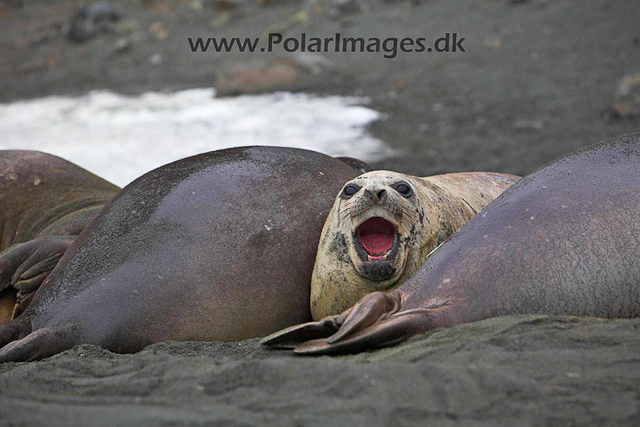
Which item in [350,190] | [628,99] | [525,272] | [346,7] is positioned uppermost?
[346,7]

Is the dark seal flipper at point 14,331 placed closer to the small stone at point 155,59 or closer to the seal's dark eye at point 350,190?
the seal's dark eye at point 350,190

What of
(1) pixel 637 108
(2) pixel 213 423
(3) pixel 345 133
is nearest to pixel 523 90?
(1) pixel 637 108

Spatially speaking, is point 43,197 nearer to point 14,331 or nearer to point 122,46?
point 14,331

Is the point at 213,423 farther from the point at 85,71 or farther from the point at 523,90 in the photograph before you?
the point at 85,71

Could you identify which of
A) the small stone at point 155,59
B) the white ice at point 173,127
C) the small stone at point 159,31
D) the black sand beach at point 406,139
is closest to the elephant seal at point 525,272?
the black sand beach at point 406,139

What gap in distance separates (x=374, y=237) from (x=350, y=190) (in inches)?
8.4

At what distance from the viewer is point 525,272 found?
288 centimetres

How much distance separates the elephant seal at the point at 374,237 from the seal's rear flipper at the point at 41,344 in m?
0.95

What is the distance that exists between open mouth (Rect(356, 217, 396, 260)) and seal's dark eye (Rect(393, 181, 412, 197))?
13cm

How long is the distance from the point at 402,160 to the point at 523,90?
2004mm

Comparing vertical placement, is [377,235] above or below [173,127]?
below

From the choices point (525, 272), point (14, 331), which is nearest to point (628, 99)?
point (525, 272)

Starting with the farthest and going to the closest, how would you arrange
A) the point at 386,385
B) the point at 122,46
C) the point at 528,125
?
the point at 122,46 < the point at 528,125 < the point at 386,385

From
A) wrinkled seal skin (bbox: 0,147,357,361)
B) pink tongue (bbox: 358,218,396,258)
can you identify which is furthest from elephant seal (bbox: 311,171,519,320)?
wrinkled seal skin (bbox: 0,147,357,361)
